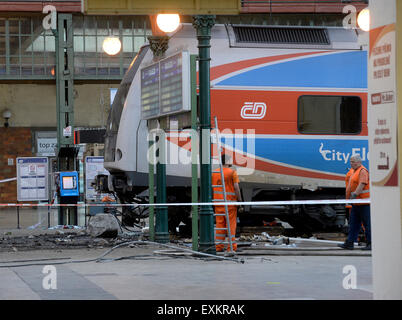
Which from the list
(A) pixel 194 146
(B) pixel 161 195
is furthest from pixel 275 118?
(A) pixel 194 146

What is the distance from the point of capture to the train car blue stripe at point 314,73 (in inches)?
711

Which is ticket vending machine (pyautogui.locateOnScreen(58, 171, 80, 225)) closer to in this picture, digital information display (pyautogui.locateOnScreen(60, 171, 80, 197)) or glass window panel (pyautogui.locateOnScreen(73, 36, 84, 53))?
digital information display (pyautogui.locateOnScreen(60, 171, 80, 197))

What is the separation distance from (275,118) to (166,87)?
134 inches

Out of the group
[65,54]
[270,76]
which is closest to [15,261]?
[270,76]

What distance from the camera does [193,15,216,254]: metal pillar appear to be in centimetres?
1438

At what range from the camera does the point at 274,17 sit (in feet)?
103

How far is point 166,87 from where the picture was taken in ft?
50.4

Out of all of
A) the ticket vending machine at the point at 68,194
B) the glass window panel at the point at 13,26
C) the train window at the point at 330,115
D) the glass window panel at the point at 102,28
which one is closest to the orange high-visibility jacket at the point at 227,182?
the train window at the point at 330,115

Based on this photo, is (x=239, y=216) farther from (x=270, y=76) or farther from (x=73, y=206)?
(x=73, y=206)

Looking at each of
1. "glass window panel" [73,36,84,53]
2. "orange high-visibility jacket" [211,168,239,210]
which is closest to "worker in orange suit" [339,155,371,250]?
"orange high-visibility jacket" [211,168,239,210]

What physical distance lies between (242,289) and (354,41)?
9.70 meters

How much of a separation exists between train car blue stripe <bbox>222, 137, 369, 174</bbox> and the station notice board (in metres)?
8.23

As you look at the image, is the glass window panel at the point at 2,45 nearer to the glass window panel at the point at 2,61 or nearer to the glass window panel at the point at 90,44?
the glass window panel at the point at 2,61

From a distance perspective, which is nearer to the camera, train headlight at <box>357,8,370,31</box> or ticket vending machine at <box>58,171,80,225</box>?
train headlight at <box>357,8,370,31</box>
